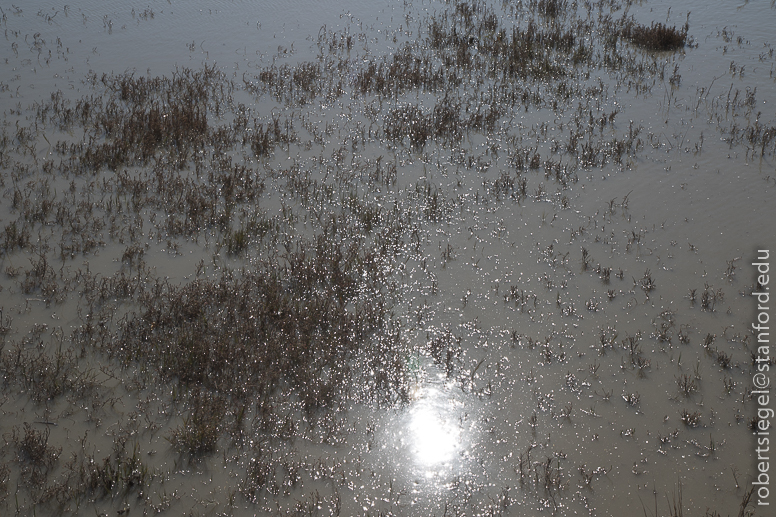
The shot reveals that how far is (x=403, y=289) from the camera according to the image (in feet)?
20.7

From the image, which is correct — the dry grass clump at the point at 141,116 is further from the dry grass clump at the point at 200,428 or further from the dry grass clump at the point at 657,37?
the dry grass clump at the point at 657,37

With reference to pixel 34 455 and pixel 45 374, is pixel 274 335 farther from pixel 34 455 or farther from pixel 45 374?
pixel 34 455

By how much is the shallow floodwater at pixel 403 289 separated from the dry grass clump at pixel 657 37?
1.33 m

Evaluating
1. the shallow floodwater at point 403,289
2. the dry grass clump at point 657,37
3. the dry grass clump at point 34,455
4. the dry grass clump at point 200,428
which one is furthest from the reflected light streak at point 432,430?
the dry grass clump at point 657,37

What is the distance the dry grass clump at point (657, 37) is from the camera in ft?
42.3

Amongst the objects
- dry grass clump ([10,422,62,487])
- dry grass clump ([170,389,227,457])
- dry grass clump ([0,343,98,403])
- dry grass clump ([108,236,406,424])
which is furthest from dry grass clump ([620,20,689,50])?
dry grass clump ([10,422,62,487])

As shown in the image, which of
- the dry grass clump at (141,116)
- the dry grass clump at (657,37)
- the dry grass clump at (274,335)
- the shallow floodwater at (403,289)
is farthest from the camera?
the dry grass clump at (657,37)

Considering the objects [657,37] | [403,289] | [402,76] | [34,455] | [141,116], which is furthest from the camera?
[657,37]

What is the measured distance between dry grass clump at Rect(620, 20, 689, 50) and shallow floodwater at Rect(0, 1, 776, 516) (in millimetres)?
1328

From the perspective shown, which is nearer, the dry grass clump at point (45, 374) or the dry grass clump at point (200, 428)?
the dry grass clump at point (200, 428)

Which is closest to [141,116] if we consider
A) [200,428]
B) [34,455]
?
[34,455]

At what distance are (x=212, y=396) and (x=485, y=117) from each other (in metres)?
6.86

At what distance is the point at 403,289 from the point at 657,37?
33.3ft

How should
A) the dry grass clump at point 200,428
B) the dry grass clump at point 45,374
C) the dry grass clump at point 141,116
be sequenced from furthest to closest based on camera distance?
the dry grass clump at point 141,116
the dry grass clump at point 45,374
the dry grass clump at point 200,428
